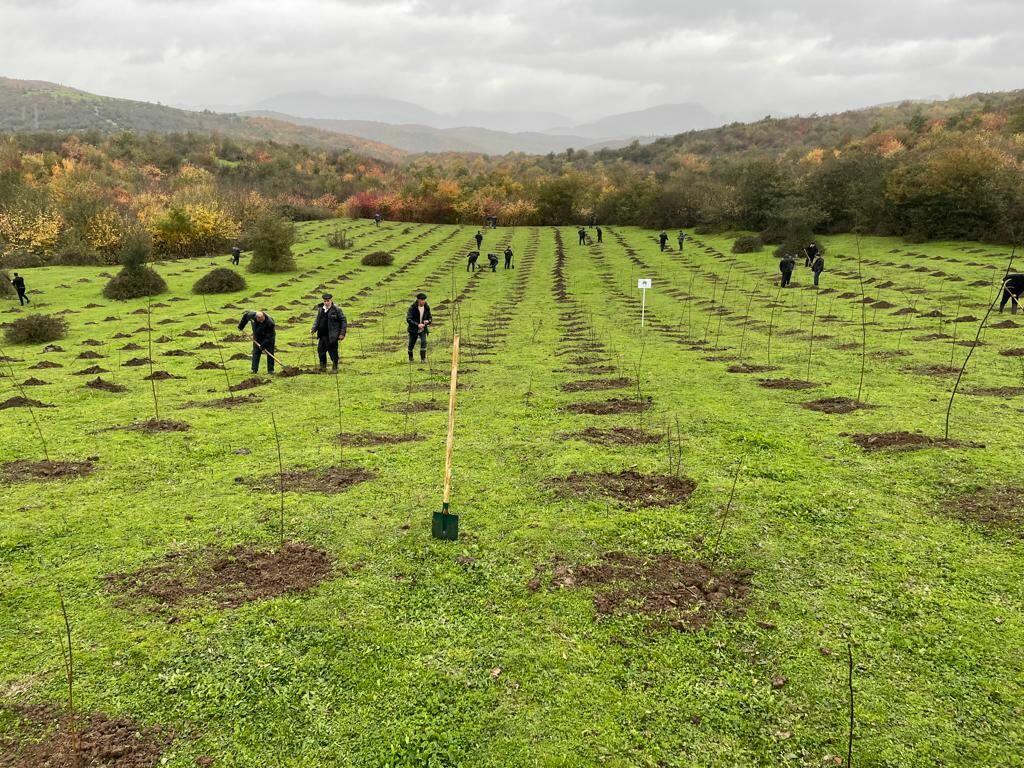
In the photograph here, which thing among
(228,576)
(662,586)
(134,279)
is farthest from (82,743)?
(134,279)

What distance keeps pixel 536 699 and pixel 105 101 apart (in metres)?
239

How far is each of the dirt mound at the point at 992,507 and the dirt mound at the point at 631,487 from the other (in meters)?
3.46

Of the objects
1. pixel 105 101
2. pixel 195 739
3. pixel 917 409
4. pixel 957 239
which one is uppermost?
pixel 105 101

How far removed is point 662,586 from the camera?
6727 mm

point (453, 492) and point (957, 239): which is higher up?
point (957, 239)

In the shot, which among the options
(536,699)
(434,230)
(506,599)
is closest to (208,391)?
(506,599)

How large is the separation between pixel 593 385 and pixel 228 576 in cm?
1154

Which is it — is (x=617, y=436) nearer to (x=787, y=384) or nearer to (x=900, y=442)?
(x=900, y=442)

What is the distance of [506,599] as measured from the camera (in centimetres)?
663

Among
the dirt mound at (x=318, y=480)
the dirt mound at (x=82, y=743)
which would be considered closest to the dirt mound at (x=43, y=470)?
the dirt mound at (x=318, y=480)

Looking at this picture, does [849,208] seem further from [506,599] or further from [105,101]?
[105,101]

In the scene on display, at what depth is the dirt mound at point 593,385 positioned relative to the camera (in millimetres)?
16344

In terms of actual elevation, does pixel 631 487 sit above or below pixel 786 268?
below

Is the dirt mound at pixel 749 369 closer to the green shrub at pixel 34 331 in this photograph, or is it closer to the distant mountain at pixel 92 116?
the green shrub at pixel 34 331
